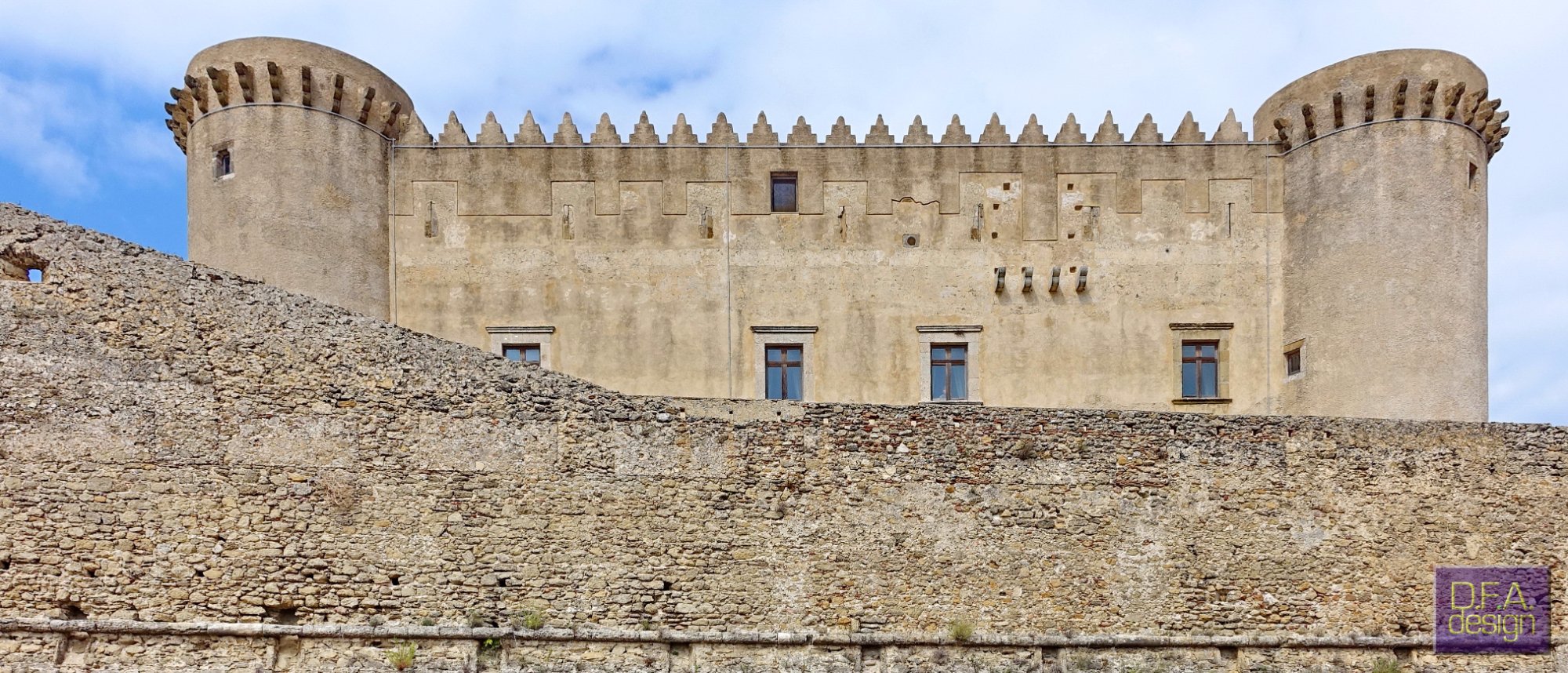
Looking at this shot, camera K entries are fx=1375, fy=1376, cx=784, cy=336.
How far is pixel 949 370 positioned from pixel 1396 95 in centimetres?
787

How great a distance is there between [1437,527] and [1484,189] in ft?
27.1

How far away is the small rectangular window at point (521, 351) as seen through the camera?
21672mm

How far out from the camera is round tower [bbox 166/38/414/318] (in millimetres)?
20391

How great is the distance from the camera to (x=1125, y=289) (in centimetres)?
2177

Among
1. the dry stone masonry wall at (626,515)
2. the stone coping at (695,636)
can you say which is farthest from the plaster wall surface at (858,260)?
the stone coping at (695,636)

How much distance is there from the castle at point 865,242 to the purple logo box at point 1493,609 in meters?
5.88

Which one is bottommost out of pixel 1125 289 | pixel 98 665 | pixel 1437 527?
pixel 98 665

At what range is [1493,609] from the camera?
15195mm

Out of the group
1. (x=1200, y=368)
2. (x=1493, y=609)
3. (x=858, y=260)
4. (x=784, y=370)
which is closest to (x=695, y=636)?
(x=784, y=370)

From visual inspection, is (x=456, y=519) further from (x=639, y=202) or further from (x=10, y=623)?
(x=639, y=202)

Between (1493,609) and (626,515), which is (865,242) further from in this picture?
(1493,609)

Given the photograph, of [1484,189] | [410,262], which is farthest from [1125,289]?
[410,262]

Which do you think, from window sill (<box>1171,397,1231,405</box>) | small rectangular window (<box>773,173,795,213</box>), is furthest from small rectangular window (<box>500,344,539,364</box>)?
window sill (<box>1171,397,1231,405</box>)

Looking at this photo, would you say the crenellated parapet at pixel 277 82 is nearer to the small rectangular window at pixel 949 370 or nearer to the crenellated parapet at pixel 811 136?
the crenellated parapet at pixel 811 136
